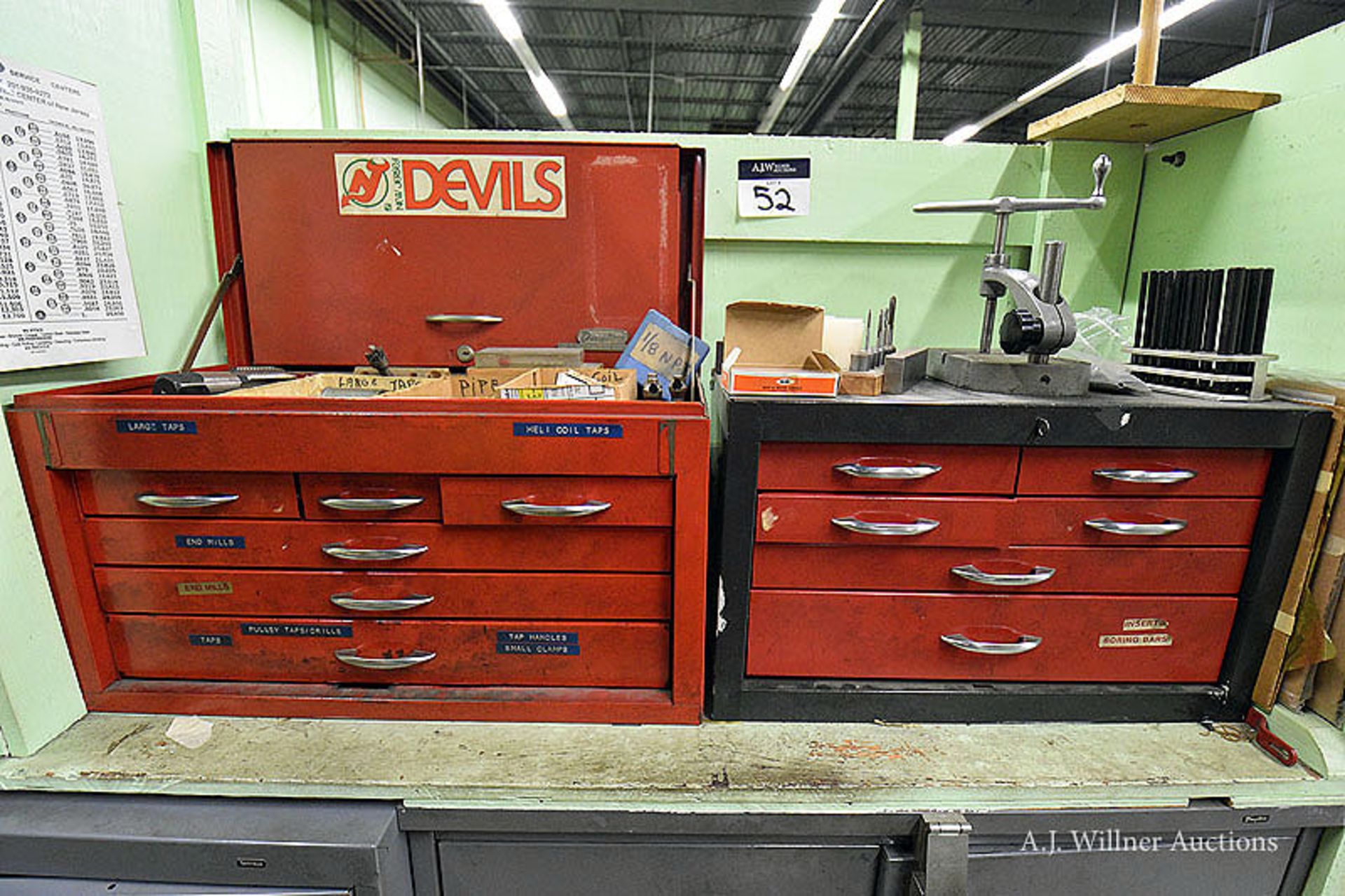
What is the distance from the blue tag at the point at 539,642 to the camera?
87 cm

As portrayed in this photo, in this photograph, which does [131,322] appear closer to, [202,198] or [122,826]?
[202,198]

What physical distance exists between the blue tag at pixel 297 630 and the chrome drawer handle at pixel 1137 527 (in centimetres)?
104

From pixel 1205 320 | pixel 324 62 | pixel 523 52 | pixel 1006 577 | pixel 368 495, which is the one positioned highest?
pixel 523 52

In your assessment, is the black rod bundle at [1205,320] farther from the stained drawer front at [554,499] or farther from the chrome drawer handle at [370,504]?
the chrome drawer handle at [370,504]

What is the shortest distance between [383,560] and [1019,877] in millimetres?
952

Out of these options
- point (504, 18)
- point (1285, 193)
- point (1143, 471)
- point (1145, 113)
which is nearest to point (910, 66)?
point (504, 18)

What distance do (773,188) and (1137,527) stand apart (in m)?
0.95

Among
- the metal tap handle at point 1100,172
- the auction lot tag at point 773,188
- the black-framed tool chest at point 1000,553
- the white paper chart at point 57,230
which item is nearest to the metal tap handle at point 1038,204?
the metal tap handle at point 1100,172

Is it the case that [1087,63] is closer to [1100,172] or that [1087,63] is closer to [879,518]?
[1100,172]

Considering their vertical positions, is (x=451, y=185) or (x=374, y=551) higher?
(x=451, y=185)

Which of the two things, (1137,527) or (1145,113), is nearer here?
(1137,527)

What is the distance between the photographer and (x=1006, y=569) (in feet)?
2.78

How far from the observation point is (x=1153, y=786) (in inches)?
30.8

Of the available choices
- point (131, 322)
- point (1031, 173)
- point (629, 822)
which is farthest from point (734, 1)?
point (629, 822)
